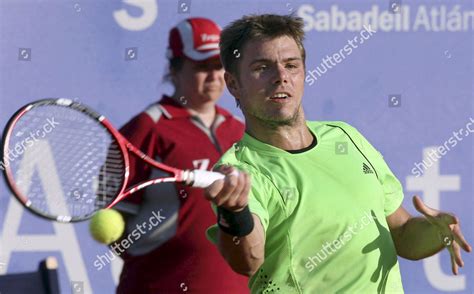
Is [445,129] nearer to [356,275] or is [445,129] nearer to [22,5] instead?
[22,5]

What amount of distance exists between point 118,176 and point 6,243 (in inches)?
76.3

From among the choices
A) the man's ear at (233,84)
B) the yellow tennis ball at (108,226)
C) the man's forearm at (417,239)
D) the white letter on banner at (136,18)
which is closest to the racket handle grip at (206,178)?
the man's ear at (233,84)

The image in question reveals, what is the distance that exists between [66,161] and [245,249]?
1182 mm

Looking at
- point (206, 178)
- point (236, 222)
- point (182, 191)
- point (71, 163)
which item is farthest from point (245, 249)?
point (182, 191)

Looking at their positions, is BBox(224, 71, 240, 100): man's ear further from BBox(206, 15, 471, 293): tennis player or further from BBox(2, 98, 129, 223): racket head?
BBox(2, 98, 129, 223): racket head

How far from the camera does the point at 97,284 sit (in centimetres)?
509

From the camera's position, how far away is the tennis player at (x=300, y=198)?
2.90 meters

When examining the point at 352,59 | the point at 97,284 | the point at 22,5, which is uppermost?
the point at 22,5

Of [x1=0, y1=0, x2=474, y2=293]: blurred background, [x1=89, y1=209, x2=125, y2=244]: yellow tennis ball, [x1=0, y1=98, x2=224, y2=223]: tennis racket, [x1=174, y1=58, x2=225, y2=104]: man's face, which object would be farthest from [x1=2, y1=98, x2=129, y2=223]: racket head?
[x1=174, y1=58, x2=225, y2=104]: man's face

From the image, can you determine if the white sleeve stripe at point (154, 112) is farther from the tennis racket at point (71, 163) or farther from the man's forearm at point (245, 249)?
the man's forearm at point (245, 249)

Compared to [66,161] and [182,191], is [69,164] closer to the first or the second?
[66,161]

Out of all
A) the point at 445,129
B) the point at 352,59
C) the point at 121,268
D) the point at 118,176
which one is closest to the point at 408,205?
the point at 445,129

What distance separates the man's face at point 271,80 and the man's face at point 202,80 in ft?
6.06

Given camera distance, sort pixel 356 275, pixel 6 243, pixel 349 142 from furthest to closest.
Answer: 1. pixel 6 243
2. pixel 349 142
3. pixel 356 275
